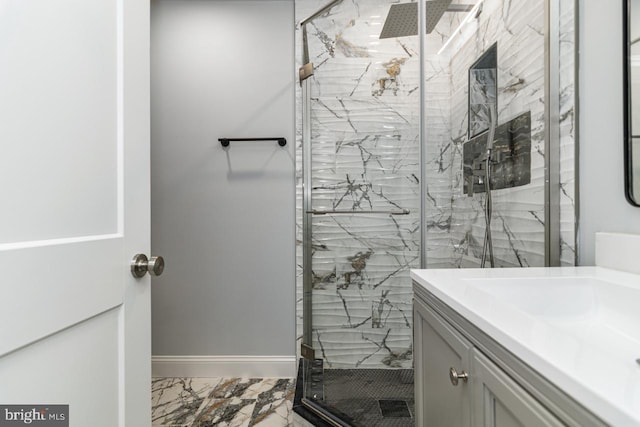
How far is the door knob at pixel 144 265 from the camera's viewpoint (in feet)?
2.60

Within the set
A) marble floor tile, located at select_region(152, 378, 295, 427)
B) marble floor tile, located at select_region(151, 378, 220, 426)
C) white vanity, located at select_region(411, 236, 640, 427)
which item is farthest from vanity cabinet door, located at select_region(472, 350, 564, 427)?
marble floor tile, located at select_region(151, 378, 220, 426)

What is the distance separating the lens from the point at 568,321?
73 cm

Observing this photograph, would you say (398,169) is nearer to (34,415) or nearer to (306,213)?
(306,213)

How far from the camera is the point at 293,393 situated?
1.85 m

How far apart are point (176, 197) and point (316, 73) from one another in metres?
1.15

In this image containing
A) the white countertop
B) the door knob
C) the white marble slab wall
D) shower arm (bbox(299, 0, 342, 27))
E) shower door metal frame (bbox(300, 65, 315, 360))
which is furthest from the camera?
shower door metal frame (bbox(300, 65, 315, 360))

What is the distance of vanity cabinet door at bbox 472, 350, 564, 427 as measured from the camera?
0.42 meters

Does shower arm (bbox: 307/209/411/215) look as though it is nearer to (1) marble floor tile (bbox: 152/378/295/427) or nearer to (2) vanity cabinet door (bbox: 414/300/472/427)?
(2) vanity cabinet door (bbox: 414/300/472/427)

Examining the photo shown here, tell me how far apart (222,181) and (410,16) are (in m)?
1.37

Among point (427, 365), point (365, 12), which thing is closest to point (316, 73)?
point (365, 12)

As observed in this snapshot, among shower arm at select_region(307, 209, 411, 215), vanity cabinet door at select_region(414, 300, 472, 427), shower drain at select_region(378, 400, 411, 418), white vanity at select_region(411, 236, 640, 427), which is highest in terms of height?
shower arm at select_region(307, 209, 411, 215)

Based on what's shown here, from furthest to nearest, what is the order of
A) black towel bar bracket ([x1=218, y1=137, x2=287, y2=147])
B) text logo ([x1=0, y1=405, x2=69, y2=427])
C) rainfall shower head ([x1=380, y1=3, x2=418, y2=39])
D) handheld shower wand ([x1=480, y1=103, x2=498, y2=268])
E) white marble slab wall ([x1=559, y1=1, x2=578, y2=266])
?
black towel bar bracket ([x1=218, y1=137, x2=287, y2=147])
rainfall shower head ([x1=380, y1=3, x2=418, y2=39])
handheld shower wand ([x1=480, y1=103, x2=498, y2=268])
white marble slab wall ([x1=559, y1=1, x2=578, y2=266])
text logo ([x1=0, y1=405, x2=69, y2=427])

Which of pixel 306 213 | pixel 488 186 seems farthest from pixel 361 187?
pixel 488 186

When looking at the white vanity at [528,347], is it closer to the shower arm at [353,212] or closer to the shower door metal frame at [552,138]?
the shower door metal frame at [552,138]
